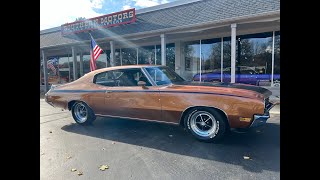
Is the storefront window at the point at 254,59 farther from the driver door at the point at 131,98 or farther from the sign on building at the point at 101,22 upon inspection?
the driver door at the point at 131,98

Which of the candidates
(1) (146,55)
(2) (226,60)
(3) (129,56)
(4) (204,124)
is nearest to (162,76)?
(4) (204,124)

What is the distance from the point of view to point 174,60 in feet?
45.8

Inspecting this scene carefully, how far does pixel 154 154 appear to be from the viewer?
12.4 ft

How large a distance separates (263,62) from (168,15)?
545cm

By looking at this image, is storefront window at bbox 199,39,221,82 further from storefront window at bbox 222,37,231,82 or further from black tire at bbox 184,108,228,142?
black tire at bbox 184,108,228,142

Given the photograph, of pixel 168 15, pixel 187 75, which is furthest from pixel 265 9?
pixel 187 75

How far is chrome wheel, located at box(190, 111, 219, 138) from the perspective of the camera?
414 cm

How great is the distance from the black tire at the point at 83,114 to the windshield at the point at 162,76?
6.30 ft

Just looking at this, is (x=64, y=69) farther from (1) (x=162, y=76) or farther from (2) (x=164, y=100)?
(2) (x=164, y=100)

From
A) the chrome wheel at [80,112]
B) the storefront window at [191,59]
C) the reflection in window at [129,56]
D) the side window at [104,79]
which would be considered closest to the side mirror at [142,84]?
the side window at [104,79]

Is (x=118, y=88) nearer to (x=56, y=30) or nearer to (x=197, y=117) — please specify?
(x=197, y=117)

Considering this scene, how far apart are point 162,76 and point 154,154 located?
191 cm

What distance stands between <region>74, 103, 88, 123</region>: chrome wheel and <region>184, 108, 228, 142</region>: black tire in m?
2.88
